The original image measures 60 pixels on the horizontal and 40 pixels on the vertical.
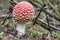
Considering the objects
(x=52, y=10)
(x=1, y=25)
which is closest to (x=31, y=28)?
(x=1, y=25)

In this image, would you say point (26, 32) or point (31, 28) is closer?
point (26, 32)

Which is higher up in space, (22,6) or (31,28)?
(22,6)

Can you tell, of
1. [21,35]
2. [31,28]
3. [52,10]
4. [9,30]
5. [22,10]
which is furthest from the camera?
[52,10]

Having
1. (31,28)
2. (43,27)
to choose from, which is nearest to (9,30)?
(31,28)

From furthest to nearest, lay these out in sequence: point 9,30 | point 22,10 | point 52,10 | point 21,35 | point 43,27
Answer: point 52,10 → point 43,27 → point 9,30 → point 21,35 → point 22,10

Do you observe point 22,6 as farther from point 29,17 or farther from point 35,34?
point 35,34

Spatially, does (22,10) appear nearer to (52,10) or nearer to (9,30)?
(9,30)

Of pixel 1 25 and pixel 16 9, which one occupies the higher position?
pixel 16 9

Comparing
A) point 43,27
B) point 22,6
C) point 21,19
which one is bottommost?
point 43,27

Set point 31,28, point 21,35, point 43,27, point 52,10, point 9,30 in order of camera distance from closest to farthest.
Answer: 1. point 21,35
2. point 9,30
3. point 31,28
4. point 43,27
5. point 52,10
